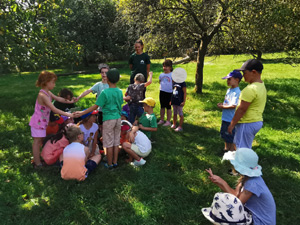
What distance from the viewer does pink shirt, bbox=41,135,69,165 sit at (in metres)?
4.18

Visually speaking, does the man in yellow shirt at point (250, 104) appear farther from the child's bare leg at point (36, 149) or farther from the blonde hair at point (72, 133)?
the child's bare leg at point (36, 149)

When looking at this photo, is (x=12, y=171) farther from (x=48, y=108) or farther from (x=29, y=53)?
(x=29, y=53)

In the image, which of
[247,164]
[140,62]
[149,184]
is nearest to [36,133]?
[149,184]

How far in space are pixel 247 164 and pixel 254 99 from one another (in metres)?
1.25

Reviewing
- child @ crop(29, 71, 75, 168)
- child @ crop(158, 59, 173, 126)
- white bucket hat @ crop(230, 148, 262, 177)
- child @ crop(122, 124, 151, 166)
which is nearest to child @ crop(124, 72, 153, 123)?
child @ crop(158, 59, 173, 126)

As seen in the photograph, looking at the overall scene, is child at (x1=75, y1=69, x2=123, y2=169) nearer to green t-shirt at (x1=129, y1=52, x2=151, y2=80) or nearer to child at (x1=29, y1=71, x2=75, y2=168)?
child at (x1=29, y1=71, x2=75, y2=168)

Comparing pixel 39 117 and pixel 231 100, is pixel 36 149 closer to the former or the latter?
pixel 39 117

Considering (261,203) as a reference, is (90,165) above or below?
below

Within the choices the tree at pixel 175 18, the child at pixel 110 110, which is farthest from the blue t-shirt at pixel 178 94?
the tree at pixel 175 18

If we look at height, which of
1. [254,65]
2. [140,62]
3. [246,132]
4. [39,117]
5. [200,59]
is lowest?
[246,132]

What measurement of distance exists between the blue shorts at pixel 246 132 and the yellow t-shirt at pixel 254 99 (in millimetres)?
78

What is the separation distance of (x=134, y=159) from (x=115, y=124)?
89 cm

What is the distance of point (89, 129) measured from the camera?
174 inches

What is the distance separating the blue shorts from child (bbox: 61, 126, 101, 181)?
2564 millimetres
